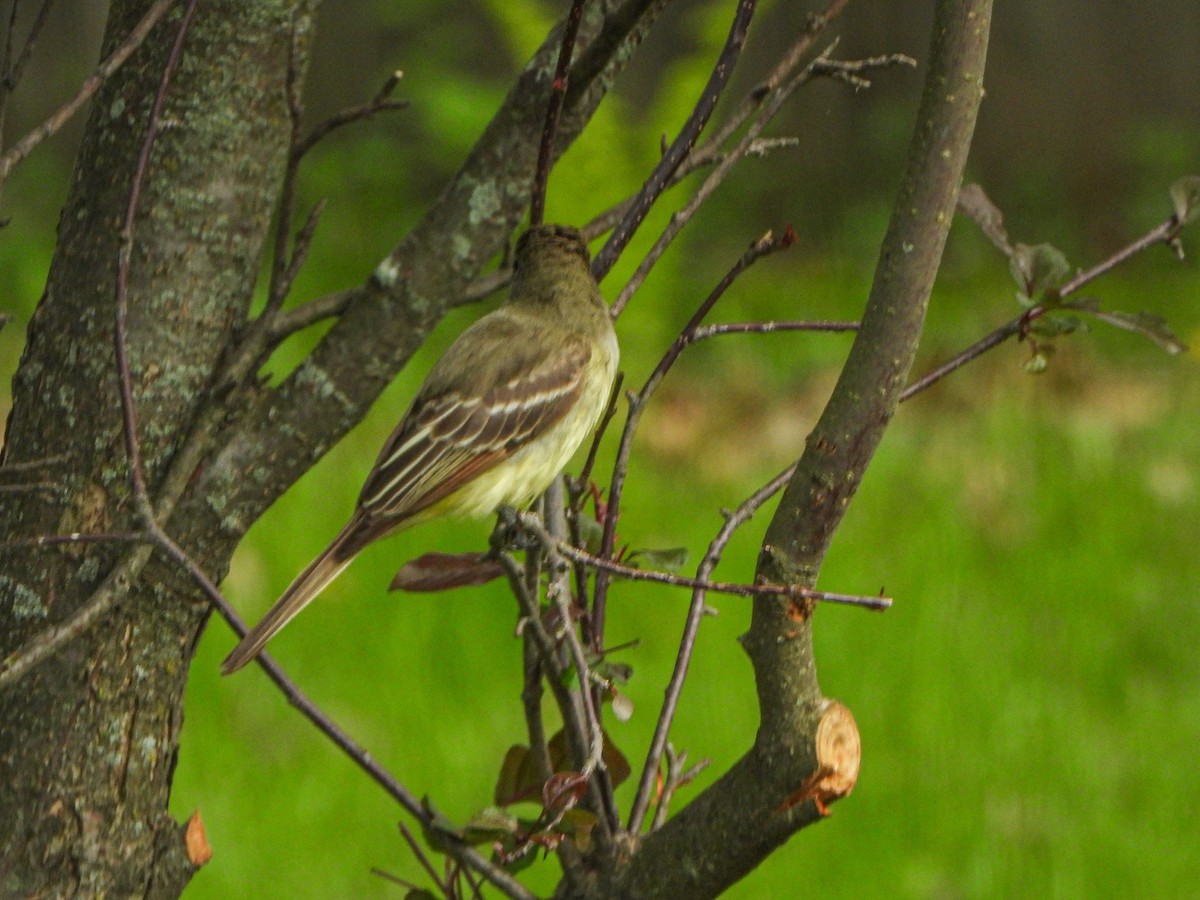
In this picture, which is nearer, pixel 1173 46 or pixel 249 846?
pixel 249 846

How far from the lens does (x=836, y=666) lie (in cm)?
584

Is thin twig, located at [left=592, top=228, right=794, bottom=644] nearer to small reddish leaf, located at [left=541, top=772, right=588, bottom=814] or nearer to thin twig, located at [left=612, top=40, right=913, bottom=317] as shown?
thin twig, located at [left=612, top=40, right=913, bottom=317]

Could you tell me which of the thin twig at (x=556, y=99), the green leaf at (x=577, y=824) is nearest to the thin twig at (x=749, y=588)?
the green leaf at (x=577, y=824)

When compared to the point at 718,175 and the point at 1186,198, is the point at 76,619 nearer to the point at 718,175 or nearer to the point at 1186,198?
the point at 718,175

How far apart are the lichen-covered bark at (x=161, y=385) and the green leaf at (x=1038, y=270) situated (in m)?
0.73

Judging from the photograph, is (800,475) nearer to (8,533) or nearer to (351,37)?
(8,533)

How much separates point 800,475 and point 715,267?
29.1ft

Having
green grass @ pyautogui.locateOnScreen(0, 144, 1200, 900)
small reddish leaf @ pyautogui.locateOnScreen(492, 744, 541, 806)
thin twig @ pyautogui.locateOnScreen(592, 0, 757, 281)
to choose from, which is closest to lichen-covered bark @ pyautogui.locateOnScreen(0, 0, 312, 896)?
small reddish leaf @ pyautogui.locateOnScreen(492, 744, 541, 806)

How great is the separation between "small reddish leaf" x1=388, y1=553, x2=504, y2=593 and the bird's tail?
303 mm

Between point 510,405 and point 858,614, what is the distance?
2696mm

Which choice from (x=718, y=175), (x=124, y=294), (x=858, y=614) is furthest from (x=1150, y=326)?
(x=858, y=614)

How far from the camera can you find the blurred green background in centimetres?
500

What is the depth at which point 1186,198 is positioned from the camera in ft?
8.51

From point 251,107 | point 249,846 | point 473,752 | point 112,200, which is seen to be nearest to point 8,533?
point 112,200
